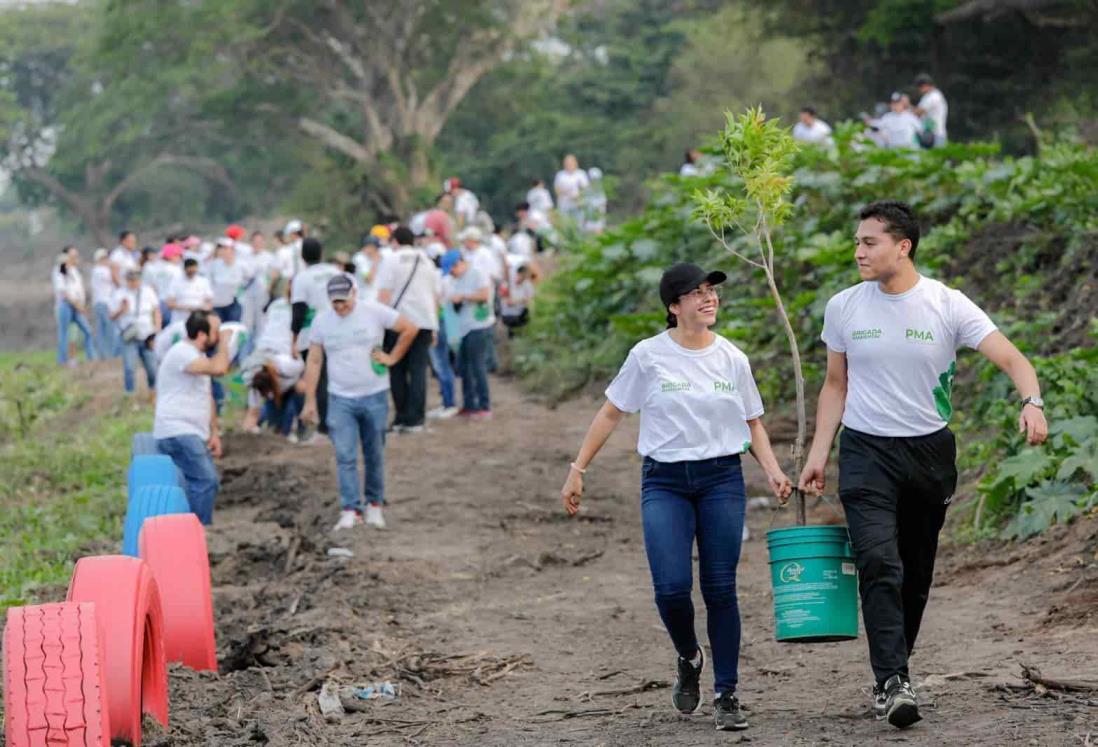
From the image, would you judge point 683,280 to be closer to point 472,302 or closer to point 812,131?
point 472,302

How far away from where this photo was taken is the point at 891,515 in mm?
6301

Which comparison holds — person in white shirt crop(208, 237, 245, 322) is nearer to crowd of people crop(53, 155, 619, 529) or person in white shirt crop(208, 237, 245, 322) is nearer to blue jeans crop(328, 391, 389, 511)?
crowd of people crop(53, 155, 619, 529)

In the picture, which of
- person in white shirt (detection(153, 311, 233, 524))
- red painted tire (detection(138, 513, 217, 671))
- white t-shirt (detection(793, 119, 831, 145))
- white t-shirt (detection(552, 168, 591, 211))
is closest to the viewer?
red painted tire (detection(138, 513, 217, 671))

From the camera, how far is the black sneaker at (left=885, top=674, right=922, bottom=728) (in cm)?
594

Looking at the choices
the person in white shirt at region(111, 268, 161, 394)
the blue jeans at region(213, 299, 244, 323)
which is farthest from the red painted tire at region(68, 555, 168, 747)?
the blue jeans at region(213, 299, 244, 323)

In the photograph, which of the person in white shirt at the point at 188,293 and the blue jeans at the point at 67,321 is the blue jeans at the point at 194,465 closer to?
the person in white shirt at the point at 188,293

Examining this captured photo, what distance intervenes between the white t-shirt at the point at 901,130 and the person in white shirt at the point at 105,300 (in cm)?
1196

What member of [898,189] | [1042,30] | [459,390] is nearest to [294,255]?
[459,390]

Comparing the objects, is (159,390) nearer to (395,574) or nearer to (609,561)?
(395,574)

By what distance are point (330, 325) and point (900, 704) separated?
683 cm

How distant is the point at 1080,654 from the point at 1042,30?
20556 mm

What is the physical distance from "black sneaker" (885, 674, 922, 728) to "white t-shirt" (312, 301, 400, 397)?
637cm

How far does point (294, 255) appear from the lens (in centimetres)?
2145

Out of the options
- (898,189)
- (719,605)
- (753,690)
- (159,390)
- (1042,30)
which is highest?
(1042,30)
